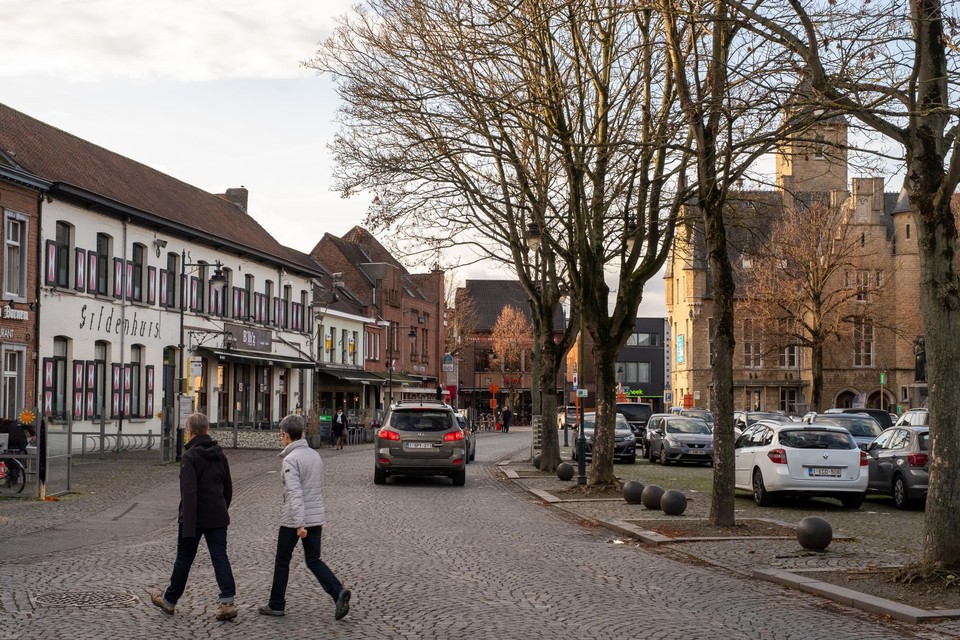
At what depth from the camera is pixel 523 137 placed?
27.9m

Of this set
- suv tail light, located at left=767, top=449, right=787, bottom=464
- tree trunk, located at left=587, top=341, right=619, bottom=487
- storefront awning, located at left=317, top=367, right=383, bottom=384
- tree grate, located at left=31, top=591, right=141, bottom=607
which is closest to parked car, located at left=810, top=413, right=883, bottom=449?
tree trunk, located at left=587, top=341, right=619, bottom=487

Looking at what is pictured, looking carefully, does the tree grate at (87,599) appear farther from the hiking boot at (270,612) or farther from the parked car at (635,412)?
the parked car at (635,412)

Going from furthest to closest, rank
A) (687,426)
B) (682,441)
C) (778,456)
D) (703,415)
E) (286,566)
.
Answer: (703,415)
(687,426)
(682,441)
(778,456)
(286,566)

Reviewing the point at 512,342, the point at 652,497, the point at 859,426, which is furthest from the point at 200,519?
the point at 512,342

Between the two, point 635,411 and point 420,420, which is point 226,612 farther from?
point 635,411

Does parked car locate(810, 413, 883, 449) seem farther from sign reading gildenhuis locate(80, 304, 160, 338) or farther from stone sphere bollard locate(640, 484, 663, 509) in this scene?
sign reading gildenhuis locate(80, 304, 160, 338)

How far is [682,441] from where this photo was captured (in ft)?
117

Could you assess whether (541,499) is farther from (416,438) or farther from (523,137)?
(523,137)

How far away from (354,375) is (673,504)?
4882 cm

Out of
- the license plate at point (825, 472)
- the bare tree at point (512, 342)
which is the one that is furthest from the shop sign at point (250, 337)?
the bare tree at point (512, 342)

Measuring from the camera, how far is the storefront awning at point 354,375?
61675mm

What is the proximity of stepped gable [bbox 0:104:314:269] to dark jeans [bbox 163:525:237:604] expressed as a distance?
26155 mm

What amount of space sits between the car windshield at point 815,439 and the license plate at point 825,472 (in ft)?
1.35

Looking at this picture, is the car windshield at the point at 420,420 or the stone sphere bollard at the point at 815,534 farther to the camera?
the car windshield at the point at 420,420
